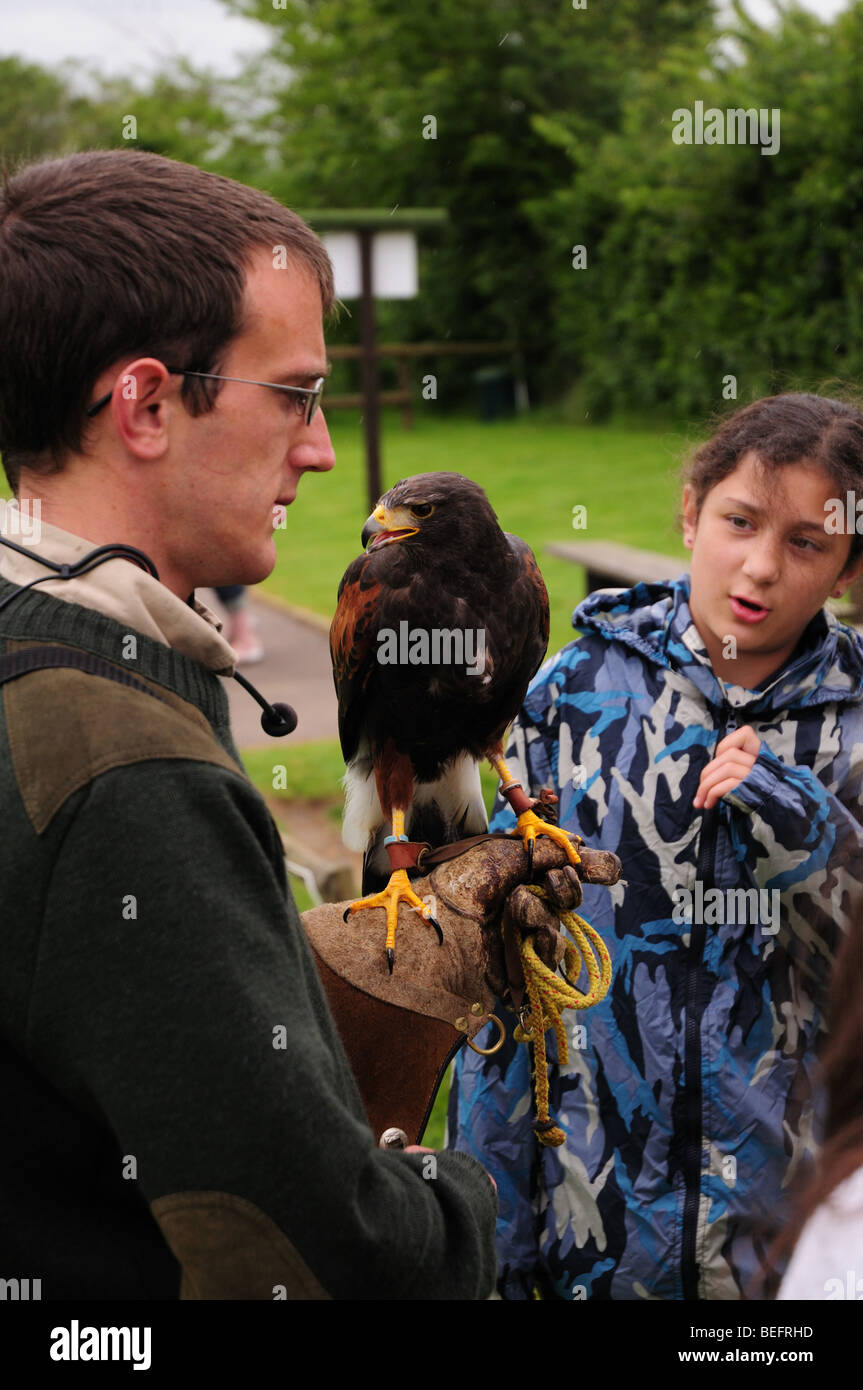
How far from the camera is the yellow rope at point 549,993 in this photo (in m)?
1.68

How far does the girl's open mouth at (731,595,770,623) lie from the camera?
2.04 metres

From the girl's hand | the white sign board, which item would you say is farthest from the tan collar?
the white sign board

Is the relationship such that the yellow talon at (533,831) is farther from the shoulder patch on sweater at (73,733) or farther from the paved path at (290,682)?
the paved path at (290,682)

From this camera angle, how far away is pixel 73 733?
37.6 inches

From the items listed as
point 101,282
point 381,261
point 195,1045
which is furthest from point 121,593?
A: point 381,261

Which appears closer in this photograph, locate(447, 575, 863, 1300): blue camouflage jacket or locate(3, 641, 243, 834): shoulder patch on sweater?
locate(3, 641, 243, 834): shoulder patch on sweater

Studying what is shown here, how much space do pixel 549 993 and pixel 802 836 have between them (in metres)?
0.48

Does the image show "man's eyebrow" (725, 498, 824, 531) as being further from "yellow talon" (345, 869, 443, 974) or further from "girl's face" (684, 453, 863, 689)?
"yellow talon" (345, 869, 443, 974)

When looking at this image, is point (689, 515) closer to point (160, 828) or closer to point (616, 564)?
point (160, 828)

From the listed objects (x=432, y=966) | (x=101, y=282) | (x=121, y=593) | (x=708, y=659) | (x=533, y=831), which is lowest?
(x=432, y=966)

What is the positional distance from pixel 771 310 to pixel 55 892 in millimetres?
15800

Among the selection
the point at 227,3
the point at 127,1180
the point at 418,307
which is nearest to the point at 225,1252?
the point at 127,1180

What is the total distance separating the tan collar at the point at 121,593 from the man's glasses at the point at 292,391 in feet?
0.40

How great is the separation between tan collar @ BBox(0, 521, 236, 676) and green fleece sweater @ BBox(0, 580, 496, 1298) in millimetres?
40
